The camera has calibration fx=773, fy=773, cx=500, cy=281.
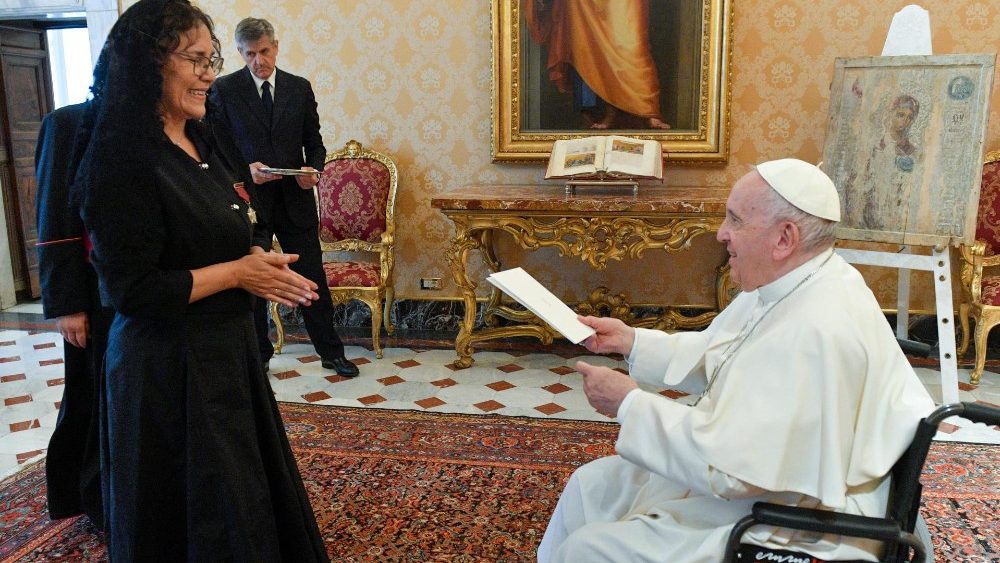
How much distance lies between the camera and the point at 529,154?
19.3 ft

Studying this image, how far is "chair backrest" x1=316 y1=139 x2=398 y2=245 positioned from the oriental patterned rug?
6.29ft

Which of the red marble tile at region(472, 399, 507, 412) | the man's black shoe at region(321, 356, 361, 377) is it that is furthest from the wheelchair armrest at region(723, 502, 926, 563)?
the man's black shoe at region(321, 356, 361, 377)

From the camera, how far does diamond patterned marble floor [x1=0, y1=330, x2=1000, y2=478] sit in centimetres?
438

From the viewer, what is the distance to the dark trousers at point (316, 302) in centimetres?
490

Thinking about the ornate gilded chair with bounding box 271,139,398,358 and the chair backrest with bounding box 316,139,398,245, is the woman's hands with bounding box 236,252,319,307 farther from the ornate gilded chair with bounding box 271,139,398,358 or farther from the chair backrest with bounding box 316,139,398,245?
the chair backrest with bounding box 316,139,398,245

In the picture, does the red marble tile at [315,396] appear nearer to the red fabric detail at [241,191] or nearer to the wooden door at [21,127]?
the red fabric detail at [241,191]

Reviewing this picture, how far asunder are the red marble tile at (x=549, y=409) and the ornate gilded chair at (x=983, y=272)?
266cm

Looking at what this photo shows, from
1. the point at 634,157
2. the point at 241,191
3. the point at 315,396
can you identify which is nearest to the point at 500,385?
the point at 315,396

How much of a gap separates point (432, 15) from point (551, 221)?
205 centimetres

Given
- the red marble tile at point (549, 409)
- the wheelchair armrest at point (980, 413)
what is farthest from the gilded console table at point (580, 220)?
the wheelchair armrest at point (980, 413)

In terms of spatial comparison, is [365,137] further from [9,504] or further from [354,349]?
[9,504]

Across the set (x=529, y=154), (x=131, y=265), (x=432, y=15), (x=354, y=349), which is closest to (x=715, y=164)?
(x=529, y=154)

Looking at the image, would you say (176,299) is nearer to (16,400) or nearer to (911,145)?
(16,400)

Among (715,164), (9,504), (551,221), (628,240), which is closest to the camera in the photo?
(9,504)
